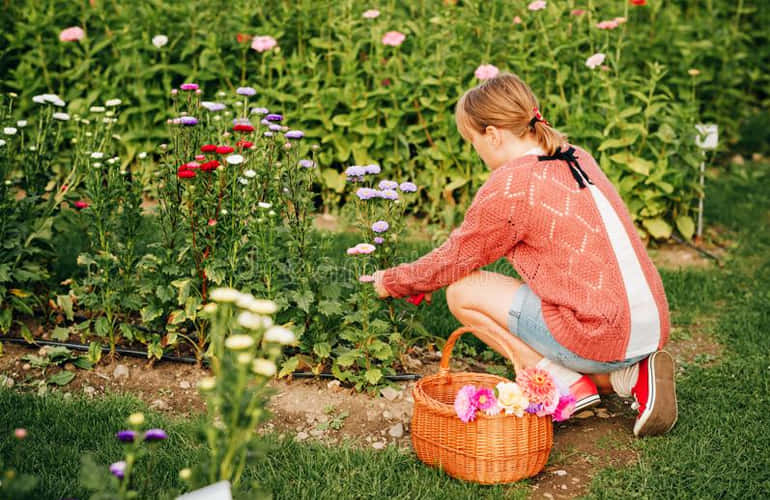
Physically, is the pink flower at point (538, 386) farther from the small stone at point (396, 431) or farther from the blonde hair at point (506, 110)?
the blonde hair at point (506, 110)

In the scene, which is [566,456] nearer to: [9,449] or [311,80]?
[9,449]

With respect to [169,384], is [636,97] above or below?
above

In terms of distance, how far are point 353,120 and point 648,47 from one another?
2.12 meters

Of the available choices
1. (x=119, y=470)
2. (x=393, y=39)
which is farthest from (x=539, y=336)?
(x=393, y=39)

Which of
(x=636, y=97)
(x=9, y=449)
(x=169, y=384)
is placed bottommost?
(x=169, y=384)

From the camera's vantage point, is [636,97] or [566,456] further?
[636,97]

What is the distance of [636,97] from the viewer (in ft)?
16.6

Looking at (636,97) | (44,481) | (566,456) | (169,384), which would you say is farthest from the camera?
(636,97)

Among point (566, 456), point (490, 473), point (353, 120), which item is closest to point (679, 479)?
point (566, 456)

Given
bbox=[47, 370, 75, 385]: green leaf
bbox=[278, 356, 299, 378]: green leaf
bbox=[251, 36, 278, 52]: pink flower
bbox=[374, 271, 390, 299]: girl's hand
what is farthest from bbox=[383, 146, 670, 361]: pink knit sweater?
bbox=[251, 36, 278, 52]: pink flower

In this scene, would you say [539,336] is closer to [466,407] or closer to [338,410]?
[466,407]

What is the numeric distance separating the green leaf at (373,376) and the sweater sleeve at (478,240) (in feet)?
1.15

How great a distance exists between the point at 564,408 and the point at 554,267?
0.48m

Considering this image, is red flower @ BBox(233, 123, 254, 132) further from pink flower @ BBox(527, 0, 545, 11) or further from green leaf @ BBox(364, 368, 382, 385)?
pink flower @ BBox(527, 0, 545, 11)
